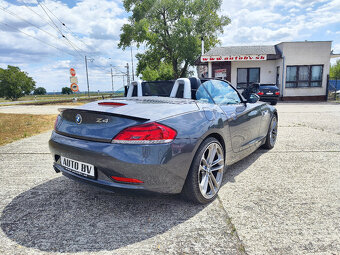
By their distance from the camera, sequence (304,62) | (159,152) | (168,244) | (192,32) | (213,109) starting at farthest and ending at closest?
(192,32)
(304,62)
(213,109)
(159,152)
(168,244)

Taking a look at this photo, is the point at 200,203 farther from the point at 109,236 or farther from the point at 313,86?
the point at 313,86

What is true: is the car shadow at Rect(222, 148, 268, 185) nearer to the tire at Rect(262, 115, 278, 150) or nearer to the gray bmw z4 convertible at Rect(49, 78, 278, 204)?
the tire at Rect(262, 115, 278, 150)

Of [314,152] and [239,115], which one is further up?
[239,115]

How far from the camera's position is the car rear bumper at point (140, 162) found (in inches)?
79.2

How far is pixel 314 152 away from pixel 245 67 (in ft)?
64.1

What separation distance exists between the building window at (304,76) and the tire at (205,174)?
70.5ft

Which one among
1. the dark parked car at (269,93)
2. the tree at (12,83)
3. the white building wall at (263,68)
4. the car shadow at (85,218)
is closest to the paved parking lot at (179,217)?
the car shadow at (85,218)

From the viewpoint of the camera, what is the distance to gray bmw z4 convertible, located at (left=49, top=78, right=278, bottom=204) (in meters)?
2.04

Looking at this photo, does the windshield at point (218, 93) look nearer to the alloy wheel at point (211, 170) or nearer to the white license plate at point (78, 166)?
the alloy wheel at point (211, 170)

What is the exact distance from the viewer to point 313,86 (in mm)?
21406

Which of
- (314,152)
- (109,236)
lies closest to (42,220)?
(109,236)

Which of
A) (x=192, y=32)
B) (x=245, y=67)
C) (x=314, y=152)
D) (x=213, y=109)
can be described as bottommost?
(x=314, y=152)

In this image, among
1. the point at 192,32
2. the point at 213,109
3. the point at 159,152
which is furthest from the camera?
the point at 192,32

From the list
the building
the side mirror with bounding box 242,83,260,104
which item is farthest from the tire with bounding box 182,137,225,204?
the building
